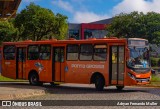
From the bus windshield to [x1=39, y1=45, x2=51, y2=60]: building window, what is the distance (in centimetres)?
583

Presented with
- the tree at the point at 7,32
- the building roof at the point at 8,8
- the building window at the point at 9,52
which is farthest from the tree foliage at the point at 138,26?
the building roof at the point at 8,8

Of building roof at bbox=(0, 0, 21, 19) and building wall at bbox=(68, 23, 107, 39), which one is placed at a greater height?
building wall at bbox=(68, 23, 107, 39)

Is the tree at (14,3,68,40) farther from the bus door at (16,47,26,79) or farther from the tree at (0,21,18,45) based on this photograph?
the bus door at (16,47,26,79)

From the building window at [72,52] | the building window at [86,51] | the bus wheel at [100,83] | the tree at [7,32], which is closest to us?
the bus wheel at [100,83]

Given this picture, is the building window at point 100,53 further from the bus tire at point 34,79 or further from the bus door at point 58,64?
the bus tire at point 34,79

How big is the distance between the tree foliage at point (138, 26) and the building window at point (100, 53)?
45.3 metres

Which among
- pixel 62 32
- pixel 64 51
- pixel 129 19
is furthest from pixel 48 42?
pixel 129 19

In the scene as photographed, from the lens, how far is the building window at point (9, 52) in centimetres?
2795

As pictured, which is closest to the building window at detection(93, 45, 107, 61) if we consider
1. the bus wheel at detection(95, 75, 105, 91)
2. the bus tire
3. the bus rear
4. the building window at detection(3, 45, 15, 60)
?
the bus wheel at detection(95, 75, 105, 91)

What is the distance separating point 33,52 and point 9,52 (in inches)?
96.7

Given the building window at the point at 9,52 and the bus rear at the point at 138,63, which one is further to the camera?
the building window at the point at 9,52

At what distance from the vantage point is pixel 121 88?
77.3 feet

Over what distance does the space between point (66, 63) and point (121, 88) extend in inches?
137

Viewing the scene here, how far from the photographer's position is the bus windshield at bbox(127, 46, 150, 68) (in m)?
21.6
